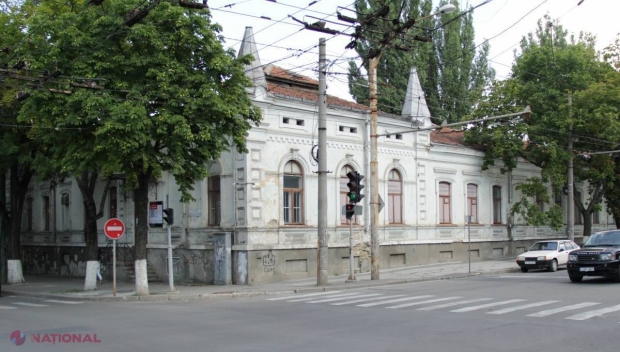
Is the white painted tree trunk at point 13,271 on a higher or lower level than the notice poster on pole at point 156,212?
lower

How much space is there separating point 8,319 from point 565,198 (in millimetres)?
35756

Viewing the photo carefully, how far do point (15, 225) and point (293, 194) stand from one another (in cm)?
1325

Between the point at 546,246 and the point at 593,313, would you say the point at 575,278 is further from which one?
the point at 593,313

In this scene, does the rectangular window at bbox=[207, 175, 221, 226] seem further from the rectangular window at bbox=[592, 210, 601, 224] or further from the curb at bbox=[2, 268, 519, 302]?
the rectangular window at bbox=[592, 210, 601, 224]

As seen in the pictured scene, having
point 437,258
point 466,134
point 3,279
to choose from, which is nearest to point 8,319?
point 3,279

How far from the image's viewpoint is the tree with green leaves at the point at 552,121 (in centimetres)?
3384

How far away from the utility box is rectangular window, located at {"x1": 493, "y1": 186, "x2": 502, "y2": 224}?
1888cm

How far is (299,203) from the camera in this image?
90.5ft

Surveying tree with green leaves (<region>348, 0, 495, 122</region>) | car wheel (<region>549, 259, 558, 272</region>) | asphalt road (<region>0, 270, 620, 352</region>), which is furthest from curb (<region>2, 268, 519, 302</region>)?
tree with green leaves (<region>348, 0, 495, 122</region>)

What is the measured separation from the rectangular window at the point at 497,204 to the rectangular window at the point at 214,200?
1838 cm

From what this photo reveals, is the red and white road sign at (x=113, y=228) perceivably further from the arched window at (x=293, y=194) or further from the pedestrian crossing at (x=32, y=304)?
the arched window at (x=293, y=194)

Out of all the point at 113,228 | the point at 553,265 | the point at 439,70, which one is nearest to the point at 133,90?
the point at 113,228

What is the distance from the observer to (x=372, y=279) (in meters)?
24.7
